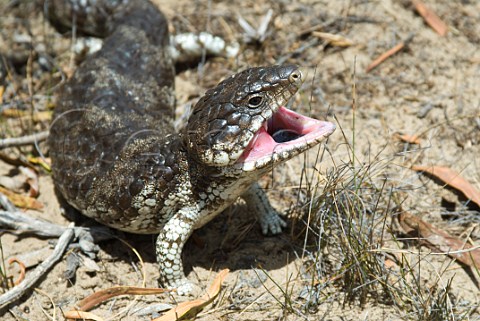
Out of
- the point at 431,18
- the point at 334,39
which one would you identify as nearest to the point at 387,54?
the point at 334,39

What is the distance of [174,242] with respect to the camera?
413 centimetres

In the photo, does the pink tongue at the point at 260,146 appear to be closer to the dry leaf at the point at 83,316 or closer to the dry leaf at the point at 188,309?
the dry leaf at the point at 188,309

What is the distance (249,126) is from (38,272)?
1.79 m

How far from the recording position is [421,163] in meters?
4.85

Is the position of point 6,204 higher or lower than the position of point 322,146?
lower

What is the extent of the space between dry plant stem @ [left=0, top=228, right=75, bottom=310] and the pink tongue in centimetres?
157

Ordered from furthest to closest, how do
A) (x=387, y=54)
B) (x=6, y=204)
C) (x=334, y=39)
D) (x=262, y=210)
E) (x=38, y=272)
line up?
1. (x=334, y=39)
2. (x=387, y=54)
3. (x=6, y=204)
4. (x=262, y=210)
5. (x=38, y=272)

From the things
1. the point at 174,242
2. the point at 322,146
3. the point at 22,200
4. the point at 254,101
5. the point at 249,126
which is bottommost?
the point at 22,200

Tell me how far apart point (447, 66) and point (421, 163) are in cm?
115

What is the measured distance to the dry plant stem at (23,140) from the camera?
17.1 feet

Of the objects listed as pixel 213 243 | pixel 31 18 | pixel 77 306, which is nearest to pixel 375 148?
pixel 213 243

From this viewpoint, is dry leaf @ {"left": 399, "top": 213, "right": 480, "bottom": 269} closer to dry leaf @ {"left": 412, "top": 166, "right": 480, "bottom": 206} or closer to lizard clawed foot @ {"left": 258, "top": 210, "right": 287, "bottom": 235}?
dry leaf @ {"left": 412, "top": 166, "right": 480, "bottom": 206}

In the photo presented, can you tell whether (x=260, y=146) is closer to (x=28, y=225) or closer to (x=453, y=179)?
(x=453, y=179)

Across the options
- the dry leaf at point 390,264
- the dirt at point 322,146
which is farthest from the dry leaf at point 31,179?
the dry leaf at point 390,264
